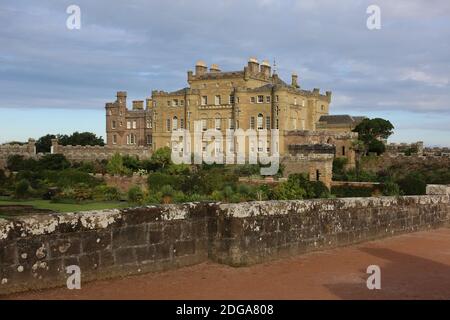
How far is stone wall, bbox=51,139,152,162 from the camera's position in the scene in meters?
71.9

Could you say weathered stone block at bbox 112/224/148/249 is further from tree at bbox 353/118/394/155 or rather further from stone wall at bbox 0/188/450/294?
tree at bbox 353/118/394/155

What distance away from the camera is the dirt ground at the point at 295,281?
5445 mm

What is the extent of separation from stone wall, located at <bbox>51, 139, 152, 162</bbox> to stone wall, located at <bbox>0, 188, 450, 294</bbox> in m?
64.8

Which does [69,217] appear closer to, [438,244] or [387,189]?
[438,244]

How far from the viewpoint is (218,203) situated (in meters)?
7.17

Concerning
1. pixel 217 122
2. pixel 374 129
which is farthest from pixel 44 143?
pixel 374 129

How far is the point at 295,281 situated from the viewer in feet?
20.1

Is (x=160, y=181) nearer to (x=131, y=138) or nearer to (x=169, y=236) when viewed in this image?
(x=169, y=236)

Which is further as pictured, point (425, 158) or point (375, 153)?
point (375, 153)

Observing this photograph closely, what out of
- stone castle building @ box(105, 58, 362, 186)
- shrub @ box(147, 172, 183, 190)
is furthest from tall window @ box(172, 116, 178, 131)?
shrub @ box(147, 172, 183, 190)

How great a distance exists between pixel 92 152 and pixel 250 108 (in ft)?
71.4

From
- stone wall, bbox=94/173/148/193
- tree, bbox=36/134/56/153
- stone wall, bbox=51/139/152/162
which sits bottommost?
stone wall, bbox=94/173/148/193
